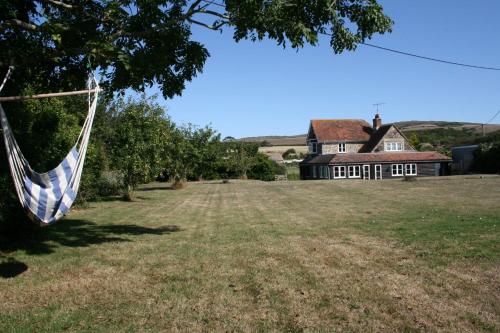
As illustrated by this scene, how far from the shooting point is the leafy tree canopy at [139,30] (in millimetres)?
9391

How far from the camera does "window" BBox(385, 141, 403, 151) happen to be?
61.8 metres

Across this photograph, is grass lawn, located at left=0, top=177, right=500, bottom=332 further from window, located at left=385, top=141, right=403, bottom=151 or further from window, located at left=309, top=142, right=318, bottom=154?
window, located at left=309, top=142, right=318, bottom=154

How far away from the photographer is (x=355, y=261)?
28.8 feet

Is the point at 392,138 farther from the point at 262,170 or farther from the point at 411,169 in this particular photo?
the point at 262,170

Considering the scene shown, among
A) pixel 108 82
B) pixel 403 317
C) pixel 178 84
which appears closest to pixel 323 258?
pixel 403 317

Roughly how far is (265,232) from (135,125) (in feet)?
52.3

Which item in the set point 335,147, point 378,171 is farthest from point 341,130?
point 378,171

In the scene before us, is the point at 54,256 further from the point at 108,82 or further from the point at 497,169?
the point at 497,169

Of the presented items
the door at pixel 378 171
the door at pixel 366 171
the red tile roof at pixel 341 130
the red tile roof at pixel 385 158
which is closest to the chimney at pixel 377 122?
the red tile roof at pixel 341 130

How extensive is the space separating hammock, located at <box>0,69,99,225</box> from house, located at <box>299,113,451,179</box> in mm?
50294

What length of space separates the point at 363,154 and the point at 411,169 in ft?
20.3

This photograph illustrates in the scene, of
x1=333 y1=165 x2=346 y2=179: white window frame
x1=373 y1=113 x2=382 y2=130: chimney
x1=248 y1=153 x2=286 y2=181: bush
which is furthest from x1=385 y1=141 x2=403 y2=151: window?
x1=248 y1=153 x2=286 y2=181: bush

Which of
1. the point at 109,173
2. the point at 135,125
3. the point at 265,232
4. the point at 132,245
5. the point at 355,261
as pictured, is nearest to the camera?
the point at 355,261

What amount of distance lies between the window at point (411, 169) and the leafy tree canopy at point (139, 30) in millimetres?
51608
